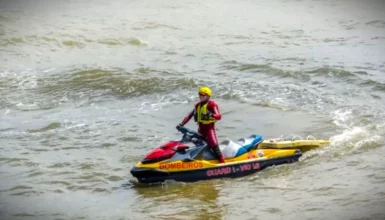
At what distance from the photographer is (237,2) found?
34.1 meters

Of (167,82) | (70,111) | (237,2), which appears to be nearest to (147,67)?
(167,82)

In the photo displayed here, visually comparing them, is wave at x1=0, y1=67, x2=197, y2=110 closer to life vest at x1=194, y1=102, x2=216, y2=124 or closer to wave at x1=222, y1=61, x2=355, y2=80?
wave at x1=222, y1=61, x2=355, y2=80

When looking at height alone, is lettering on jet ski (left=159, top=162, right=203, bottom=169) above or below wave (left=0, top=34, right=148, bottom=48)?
below

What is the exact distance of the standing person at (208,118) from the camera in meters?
11.7

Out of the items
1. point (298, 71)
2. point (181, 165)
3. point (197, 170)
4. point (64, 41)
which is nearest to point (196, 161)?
point (197, 170)

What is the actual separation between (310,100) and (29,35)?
15033mm

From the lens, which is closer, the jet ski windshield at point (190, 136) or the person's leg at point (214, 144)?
the jet ski windshield at point (190, 136)

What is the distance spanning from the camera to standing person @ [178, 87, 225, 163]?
461 inches

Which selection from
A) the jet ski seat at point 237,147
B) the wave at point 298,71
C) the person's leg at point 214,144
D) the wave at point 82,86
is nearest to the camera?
the person's leg at point 214,144

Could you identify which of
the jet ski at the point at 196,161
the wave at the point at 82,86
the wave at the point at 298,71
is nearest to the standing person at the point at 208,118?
the jet ski at the point at 196,161

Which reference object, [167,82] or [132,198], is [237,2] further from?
Result: [132,198]

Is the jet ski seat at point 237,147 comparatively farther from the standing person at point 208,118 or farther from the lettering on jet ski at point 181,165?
the lettering on jet ski at point 181,165

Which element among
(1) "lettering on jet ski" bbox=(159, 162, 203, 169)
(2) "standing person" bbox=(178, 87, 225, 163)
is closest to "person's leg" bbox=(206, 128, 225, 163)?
(2) "standing person" bbox=(178, 87, 225, 163)

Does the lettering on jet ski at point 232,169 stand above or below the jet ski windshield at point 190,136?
below
